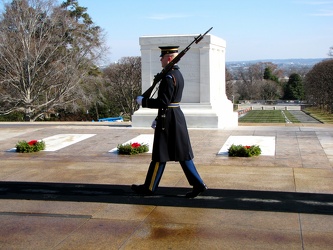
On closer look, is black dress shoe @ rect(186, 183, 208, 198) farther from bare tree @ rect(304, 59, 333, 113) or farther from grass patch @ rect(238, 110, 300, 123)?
bare tree @ rect(304, 59, 333, 113)

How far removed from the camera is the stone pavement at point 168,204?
3.94m

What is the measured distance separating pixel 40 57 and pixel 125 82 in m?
11.5

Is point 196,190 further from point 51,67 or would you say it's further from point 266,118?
point 266,118

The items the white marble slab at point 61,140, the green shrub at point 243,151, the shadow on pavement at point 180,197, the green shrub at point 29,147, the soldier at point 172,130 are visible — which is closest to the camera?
the shadow on pavement at point 180,197

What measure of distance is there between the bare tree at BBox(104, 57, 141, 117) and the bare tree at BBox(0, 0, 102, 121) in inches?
274

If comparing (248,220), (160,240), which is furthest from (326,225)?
(160,240)

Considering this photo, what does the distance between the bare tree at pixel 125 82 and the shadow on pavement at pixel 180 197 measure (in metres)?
37.3

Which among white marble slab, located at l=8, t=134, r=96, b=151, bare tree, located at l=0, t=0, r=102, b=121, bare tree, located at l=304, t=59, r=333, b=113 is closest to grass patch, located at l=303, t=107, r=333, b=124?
bare tree, located at l=304, t=59, r=333, b=113

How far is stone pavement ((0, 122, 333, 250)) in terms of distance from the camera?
3943mm

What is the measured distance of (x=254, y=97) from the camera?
99.3 meters

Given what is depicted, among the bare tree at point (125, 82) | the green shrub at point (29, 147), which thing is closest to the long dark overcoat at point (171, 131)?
the green shrub at point (29, 147)

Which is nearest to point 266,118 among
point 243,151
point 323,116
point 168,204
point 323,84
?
point 323,116

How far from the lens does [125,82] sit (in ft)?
144

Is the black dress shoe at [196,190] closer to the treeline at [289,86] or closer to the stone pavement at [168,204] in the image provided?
the stone pavement at [168,204]
